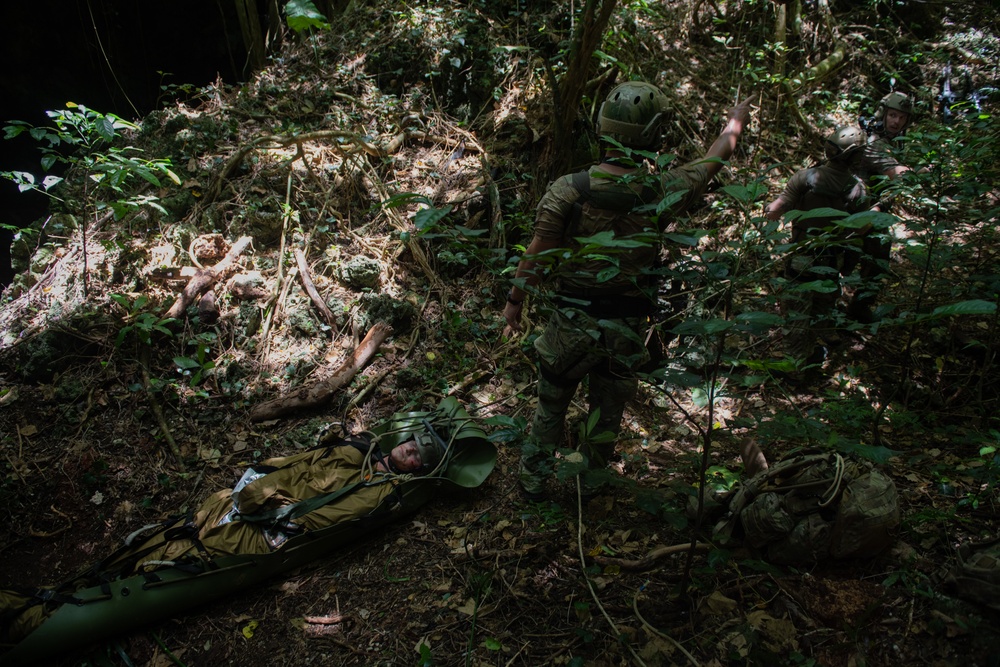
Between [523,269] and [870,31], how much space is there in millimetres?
6435

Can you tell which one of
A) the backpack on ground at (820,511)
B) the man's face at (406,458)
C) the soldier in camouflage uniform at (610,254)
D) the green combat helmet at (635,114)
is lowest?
the man's face at (406,458)

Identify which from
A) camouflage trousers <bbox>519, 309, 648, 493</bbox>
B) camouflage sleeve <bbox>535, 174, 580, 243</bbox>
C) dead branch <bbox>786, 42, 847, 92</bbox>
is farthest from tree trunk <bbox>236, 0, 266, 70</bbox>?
dead branch <bbox>786, 42, 847, 92</bbox>

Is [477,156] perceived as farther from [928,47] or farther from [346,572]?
[928,47]

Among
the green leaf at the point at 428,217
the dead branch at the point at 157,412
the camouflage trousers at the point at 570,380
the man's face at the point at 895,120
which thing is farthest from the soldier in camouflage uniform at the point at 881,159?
the dead branch at the point at 157,412

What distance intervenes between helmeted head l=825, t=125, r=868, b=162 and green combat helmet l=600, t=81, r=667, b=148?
2.07 meters

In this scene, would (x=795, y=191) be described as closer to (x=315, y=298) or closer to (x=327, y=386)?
(x=327, y=386)

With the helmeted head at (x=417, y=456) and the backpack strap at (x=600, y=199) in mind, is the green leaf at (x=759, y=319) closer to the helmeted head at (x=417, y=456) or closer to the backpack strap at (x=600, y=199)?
the backpack strap at (x=600, y=199)

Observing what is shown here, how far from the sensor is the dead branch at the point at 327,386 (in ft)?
13.8

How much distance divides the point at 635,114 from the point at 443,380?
2647mm

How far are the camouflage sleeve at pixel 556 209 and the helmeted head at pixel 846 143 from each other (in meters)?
2.48

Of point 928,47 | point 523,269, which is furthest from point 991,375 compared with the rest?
point 928,47

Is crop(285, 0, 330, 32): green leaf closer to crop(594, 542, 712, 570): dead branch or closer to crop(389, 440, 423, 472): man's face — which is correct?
crop(389, 440, 423, 472): man's face

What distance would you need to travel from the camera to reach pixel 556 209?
273 centimetres

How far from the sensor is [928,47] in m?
6.13
